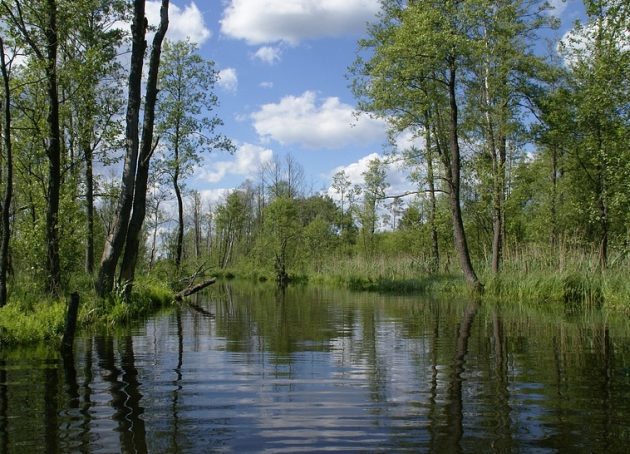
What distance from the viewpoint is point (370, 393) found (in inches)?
247

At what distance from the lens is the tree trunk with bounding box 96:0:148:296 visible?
13125 millimetres

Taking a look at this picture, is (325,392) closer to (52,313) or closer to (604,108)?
(52,313)

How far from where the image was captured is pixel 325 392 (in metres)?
6.33

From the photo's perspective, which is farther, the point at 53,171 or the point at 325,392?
the point at 53,171

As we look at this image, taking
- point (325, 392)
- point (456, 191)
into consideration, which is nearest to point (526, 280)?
point (456, 191)

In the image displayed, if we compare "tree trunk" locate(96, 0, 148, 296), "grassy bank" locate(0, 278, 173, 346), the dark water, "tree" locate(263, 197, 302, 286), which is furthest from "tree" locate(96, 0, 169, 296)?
"tree" locate(263, 197, 302, 286)

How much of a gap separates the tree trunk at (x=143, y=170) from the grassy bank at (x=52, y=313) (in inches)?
46.2

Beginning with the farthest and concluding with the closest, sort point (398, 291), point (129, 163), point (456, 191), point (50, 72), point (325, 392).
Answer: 1. point (398, 291)
2. point (456, 191)
3. point (129, 163)
4. point (50, 72)
5. point (325, 392)

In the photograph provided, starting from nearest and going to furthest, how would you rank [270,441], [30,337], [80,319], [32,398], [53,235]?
1. [270,441]
2. [32,398]
3. [30,337]
4. [80,319]
5. [53,235]

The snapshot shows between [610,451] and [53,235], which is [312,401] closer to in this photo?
[610,451]

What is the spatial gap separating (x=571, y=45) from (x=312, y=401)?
69.6ft

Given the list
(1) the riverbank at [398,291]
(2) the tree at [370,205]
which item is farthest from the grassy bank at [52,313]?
(2) the tree at [370,205]

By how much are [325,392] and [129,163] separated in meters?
9.44

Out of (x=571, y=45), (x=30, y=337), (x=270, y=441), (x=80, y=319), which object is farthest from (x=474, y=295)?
(x=270, y=441)
